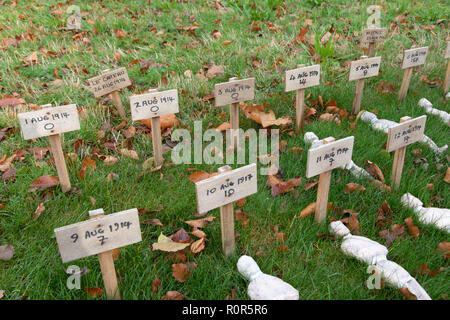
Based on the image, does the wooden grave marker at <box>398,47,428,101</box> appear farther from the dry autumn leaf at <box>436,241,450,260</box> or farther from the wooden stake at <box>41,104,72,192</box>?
the wooden stake at <box>41,104,72,192</box>

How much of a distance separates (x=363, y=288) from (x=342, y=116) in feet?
6.77

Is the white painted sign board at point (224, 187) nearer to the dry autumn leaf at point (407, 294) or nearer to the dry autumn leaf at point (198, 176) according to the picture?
the dry autumn leaf at point (198, 176)

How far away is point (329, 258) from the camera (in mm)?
1996

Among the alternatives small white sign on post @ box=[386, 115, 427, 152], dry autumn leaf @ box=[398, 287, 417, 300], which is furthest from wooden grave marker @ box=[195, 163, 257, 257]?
small white sign on post @ box=[386, 115, 427, 152]

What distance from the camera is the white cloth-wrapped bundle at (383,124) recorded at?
9.80 ft

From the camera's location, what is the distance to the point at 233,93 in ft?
9.29

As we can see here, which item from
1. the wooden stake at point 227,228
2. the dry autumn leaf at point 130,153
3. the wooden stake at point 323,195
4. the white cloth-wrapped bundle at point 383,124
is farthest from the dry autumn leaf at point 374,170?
the dry autumn leaf at point 130,153

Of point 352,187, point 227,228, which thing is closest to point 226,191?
point 227,228

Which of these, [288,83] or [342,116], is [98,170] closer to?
[288,83]

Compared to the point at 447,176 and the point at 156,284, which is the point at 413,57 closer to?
the point at 447,176

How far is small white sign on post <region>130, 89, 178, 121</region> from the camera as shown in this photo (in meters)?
2.56

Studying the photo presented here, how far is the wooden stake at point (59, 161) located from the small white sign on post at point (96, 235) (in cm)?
102

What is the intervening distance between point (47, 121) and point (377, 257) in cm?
208

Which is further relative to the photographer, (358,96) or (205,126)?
(358,96)
